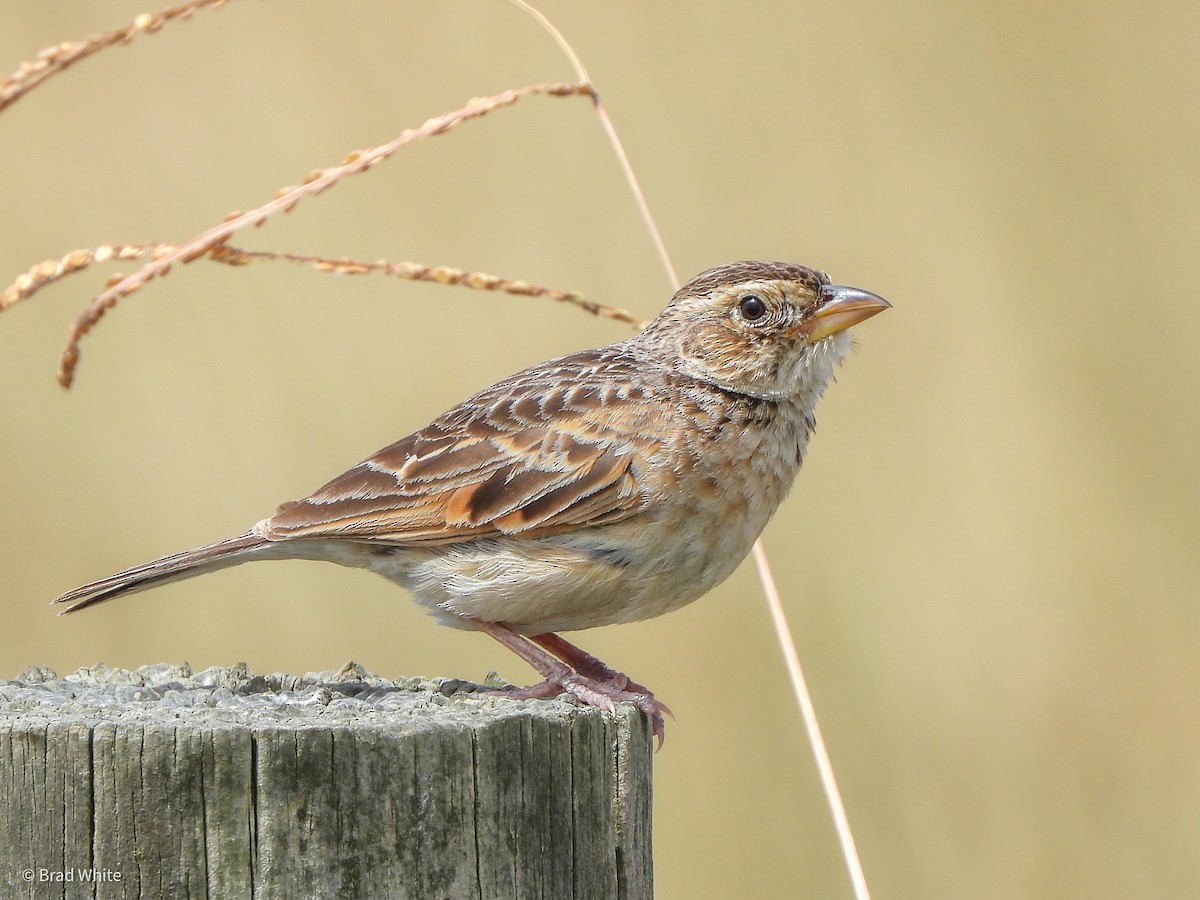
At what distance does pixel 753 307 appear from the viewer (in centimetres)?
475

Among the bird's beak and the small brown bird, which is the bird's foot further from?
the bird's beak

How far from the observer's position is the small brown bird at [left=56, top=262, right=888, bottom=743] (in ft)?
13.8

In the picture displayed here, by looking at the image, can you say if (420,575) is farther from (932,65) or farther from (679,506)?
(932,65)

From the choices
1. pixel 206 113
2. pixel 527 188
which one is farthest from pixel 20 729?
pixel 206 113

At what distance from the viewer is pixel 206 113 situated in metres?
7.02

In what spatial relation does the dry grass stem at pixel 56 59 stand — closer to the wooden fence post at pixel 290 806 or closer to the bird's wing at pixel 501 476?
the wooden fence post at pixel 290 806

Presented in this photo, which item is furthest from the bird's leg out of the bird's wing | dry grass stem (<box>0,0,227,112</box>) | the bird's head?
dry grass stem (<box>0,0,227,112</box>)

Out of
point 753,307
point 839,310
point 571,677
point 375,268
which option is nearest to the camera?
point 375,268

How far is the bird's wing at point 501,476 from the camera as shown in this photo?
4.24m

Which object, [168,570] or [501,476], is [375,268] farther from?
[168,570]

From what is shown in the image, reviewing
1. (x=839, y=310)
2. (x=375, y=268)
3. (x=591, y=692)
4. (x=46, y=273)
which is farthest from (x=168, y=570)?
(x=839, y=310)

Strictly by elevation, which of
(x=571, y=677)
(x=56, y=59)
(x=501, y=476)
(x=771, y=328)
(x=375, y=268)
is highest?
(x=56, y=59)

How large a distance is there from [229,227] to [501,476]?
5.65 ft

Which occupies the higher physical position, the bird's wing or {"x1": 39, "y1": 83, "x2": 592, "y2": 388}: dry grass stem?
{"x1": 39, "y1": 83, "x2": 592, "y2": 388}: dry grass stem
